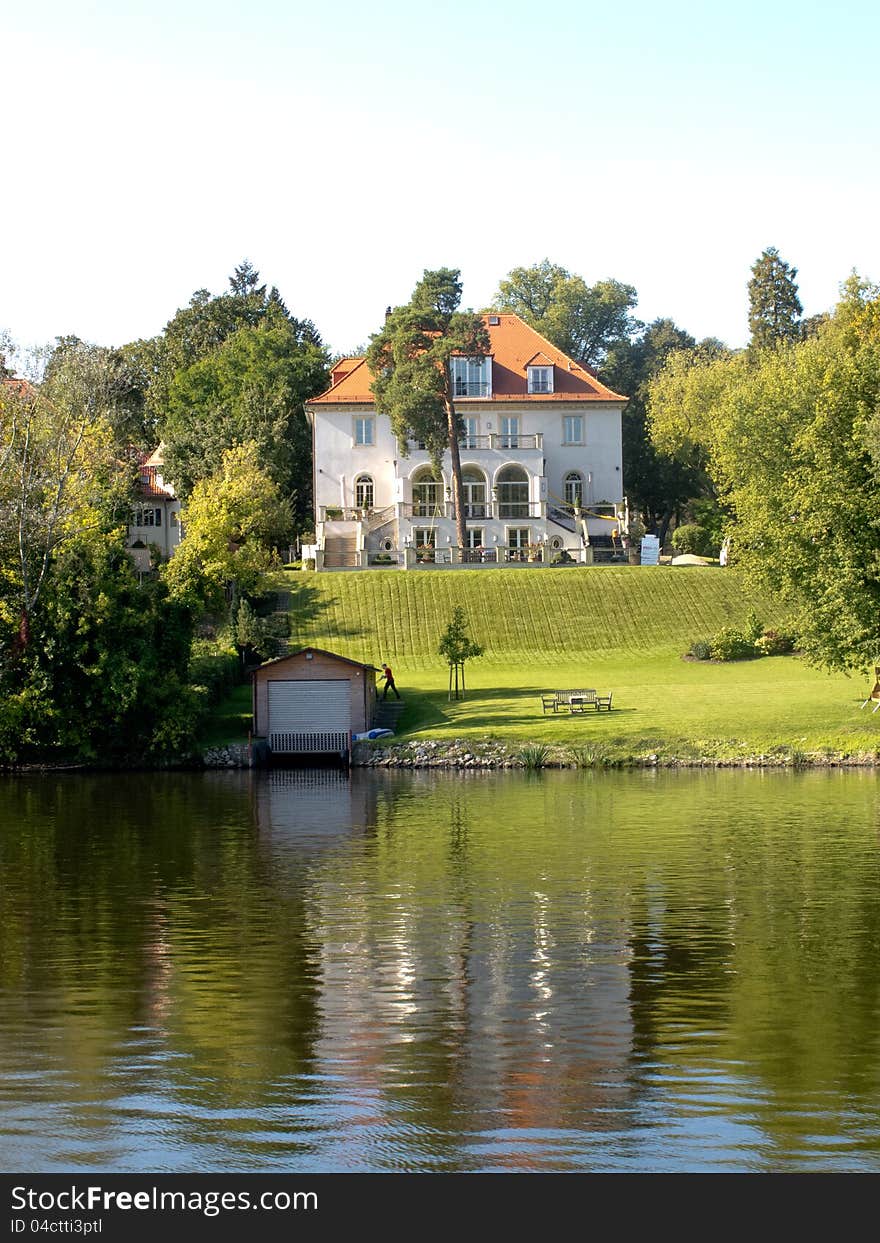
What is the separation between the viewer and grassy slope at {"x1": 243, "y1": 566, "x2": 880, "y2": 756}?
46.3 m

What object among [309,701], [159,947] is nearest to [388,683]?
[309,701]

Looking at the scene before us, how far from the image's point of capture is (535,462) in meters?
85.0

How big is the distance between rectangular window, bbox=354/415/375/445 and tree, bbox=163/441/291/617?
712 cm

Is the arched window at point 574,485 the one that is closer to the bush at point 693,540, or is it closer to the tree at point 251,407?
the bush at point 693,540

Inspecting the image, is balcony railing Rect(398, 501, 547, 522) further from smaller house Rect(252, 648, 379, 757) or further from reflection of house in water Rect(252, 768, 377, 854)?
reflection of house in water Rect(252, 768, 377, 854)

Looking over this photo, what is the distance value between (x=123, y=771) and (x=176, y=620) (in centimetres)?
537

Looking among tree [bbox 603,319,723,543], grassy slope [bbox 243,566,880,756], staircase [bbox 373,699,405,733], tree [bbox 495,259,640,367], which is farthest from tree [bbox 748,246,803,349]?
staircase [bbox 373,699,405,733]

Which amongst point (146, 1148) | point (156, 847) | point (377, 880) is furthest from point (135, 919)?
point (146, 1148)

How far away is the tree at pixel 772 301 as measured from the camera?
10456 centimetres

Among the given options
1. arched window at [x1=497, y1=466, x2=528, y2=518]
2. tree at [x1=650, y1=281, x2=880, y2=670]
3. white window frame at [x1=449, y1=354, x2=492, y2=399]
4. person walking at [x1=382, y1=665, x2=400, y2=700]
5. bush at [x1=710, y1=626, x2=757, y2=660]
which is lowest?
person walking at [x1=382, y1=665, x2=400, y2=700]

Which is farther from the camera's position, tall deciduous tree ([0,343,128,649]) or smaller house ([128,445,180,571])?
smaller house ([128,445,180,571])

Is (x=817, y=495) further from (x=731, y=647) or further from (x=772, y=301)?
(x=772, y=301)

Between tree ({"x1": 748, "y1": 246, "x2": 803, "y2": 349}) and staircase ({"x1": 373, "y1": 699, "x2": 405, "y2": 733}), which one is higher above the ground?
tree ({"x1": 748, "y1": 246, "x2": 803, "y2": 349})

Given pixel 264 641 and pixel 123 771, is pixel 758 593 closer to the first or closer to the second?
pixel 264 641
